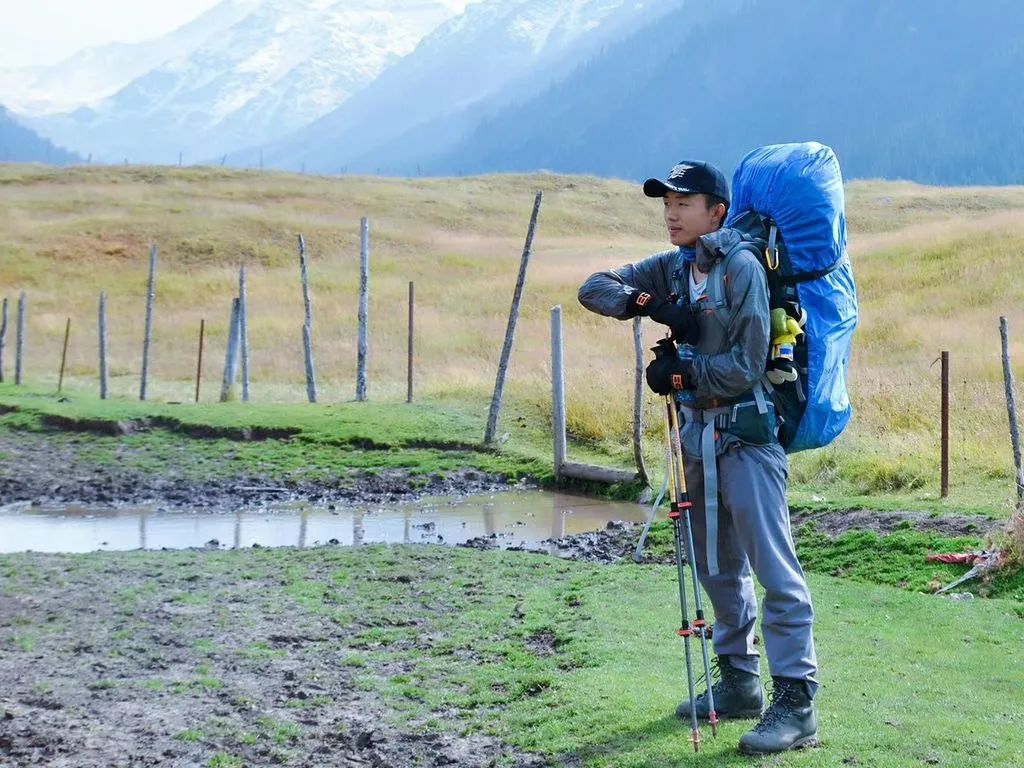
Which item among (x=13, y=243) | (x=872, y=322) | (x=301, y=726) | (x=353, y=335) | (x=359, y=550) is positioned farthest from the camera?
(x=13, y=243)

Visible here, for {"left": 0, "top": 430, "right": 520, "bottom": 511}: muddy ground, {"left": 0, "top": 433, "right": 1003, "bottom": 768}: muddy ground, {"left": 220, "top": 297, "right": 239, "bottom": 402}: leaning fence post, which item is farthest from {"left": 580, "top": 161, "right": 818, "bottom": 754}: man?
{"left": 220, "top": 297, "right": 239, "bottom": 402}: leaning fence post

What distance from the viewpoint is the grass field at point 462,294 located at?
687 inches

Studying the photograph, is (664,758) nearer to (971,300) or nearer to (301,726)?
(301,726)

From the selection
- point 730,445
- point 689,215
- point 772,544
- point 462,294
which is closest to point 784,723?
point 772,544

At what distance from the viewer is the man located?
18.0 feet

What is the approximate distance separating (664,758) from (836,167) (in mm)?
2798

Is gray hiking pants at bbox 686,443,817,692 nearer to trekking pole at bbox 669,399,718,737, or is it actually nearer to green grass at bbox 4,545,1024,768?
trekking pole at bbox 669,399,718,737

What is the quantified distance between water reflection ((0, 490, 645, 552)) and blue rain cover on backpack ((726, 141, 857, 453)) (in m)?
8.03

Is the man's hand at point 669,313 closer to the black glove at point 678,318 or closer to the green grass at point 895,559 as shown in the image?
the black glove at point 678,318

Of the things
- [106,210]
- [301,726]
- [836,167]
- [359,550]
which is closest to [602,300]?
[836,167]

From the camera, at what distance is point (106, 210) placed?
192ft

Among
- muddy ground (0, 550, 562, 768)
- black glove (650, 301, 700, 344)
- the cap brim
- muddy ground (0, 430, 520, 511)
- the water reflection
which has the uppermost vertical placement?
the cap brim

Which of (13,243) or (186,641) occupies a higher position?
(13,243)

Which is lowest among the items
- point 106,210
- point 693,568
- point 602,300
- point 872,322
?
point 693,568
